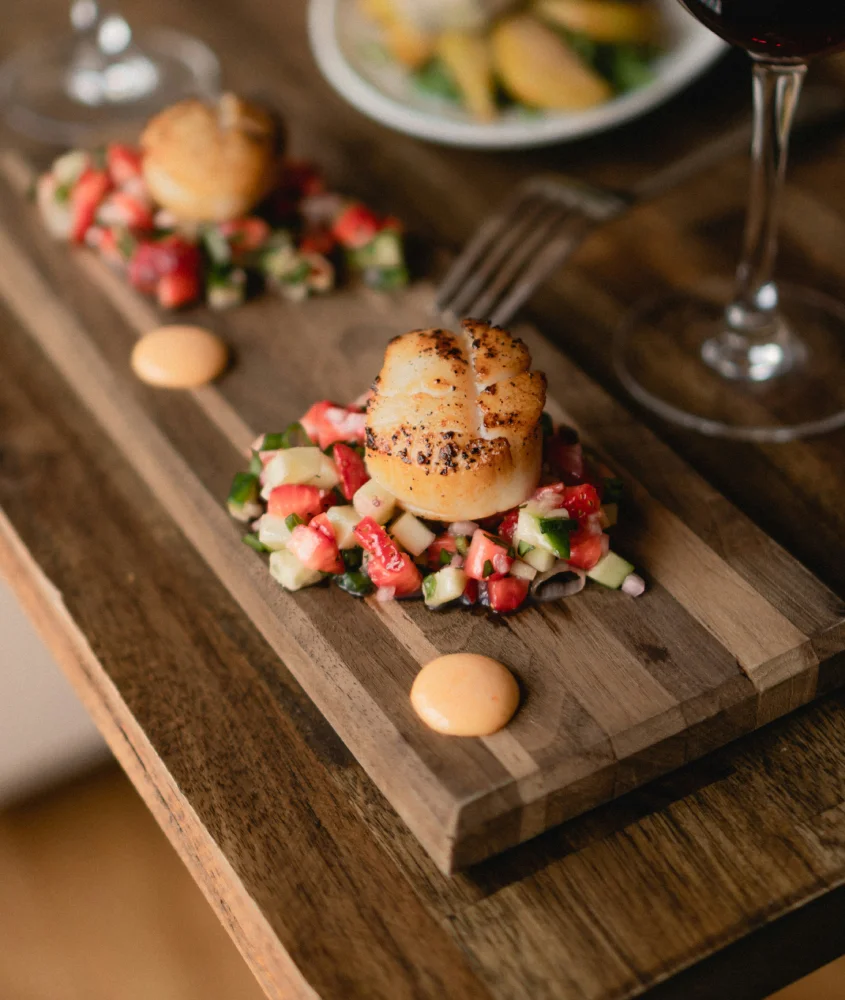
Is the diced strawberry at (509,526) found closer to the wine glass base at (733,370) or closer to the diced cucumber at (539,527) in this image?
the diced cucumber at (539,527)

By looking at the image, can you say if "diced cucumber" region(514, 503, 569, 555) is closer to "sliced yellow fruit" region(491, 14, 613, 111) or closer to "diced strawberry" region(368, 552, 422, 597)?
"diced strawberry" region(368, 552, 422, 597)

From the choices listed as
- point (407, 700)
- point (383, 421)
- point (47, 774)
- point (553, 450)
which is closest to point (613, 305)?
point (553, 450)

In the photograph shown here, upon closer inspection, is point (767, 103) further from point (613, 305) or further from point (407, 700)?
point (407, 700)

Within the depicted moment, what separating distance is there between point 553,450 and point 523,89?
39.0 inches

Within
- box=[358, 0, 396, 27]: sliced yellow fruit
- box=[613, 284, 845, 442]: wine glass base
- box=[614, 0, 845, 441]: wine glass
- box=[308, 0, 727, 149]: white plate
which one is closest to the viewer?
box=[614, 0, 845, 441]: wine glass

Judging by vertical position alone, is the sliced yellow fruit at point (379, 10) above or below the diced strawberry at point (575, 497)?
below

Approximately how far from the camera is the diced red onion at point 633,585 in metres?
1.36

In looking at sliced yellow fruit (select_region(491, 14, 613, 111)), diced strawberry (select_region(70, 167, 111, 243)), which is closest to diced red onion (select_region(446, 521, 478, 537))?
diced strawberry (select_region(70, 167, 111, 243))

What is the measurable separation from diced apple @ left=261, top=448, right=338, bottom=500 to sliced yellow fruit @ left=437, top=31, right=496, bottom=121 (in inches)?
40.1

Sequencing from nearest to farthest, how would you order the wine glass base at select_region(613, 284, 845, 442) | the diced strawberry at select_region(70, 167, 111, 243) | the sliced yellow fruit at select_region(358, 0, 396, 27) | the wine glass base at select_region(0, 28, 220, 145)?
the wine glass base at select_region(613, 284, 845, 442) < the diced strawberry at select_region(70, 167, 111, 243) < the sliced yellow fruit at select_region(358, 0, 396, 27) < the wine glass base at select_region(0, 28, 220, 145)

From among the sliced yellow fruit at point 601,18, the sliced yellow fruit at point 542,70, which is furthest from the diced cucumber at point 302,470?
the sliced yellow fruit at point 601,18

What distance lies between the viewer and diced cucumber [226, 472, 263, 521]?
1.47 m

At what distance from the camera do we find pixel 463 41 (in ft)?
7.13

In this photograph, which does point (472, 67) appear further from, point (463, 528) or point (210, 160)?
point (463, 528)
